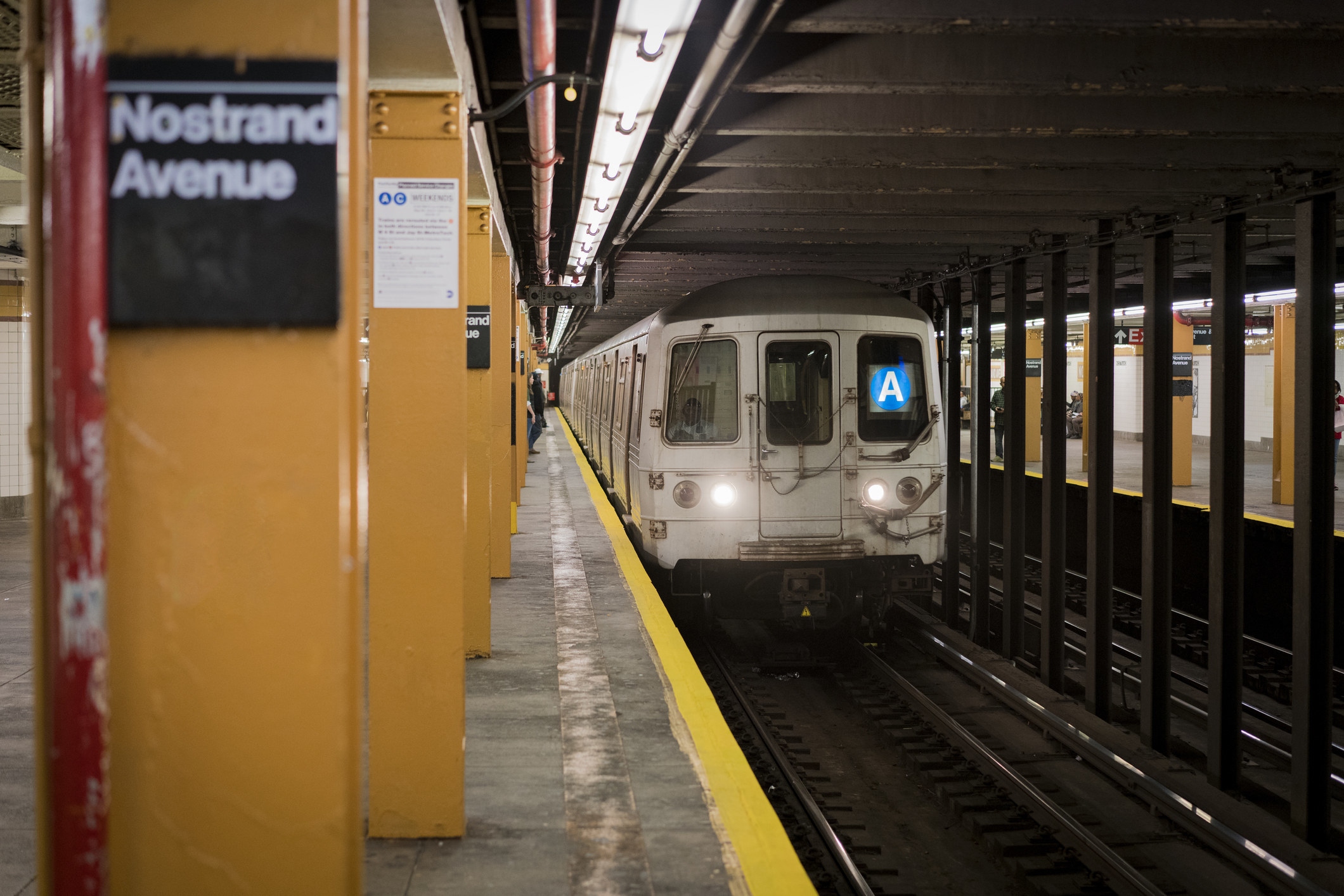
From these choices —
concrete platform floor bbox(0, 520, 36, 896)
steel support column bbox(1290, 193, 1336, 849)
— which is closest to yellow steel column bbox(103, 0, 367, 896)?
concrete platform floor bbox(0, 520, 36, 896)

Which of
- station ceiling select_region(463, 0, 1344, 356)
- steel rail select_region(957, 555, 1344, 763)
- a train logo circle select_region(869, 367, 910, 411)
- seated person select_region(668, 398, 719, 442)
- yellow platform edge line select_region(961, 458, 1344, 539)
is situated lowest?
steel rail select_region(957, 555, 1344, 763)

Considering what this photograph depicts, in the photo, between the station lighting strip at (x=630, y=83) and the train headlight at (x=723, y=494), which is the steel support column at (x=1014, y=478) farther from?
the station lighting strip at (x=630, y=83)

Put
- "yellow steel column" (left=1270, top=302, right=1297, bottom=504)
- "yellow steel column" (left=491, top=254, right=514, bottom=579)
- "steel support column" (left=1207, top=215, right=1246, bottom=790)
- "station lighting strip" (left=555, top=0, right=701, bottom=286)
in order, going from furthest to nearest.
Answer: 1. "yellow steel column" (left=1270, top=302, right=1297, bottom=504)
2. "yellow steel column" (left=491, top=254, right=514, bottom=579)
3. "steel support column" (left=1207, top=215, right=1246, bottom=790)
4. "station lighting strip" (left=555, top=0, right=701, bottom=286)

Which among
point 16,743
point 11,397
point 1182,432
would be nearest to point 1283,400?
point 1182,432

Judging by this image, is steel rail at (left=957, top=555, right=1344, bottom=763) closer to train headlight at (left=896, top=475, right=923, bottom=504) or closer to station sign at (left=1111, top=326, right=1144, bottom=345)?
train headlight at (left=896, top=475, right=923, bottom=504)

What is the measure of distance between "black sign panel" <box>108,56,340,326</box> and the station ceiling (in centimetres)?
235

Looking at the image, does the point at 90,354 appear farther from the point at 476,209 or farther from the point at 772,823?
the point at 476,209

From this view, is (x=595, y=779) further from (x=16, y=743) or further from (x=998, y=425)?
(x=998, y=425)

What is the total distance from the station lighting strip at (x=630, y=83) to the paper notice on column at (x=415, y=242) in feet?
2.62

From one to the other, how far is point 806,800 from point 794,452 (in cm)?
301

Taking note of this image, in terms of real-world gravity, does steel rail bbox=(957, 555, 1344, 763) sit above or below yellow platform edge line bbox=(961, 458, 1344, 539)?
below

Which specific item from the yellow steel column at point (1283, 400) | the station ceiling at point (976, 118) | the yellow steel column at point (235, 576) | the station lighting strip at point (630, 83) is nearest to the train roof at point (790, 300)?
the station ceiling at point (976, 118)

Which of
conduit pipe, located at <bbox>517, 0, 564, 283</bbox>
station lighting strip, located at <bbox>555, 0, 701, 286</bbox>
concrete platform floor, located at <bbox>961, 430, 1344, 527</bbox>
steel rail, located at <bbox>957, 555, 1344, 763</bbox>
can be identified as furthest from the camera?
concrete platform floor, located at <bbox>961, 430, 1344, 527</bbox>

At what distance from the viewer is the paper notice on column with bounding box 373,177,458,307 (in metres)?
3.93
